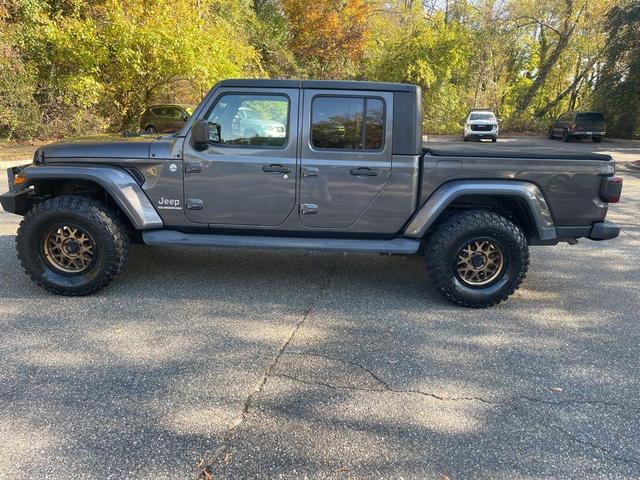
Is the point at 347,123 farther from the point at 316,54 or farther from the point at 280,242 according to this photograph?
the point at 316,54

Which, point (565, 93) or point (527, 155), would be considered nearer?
point (527, 155)

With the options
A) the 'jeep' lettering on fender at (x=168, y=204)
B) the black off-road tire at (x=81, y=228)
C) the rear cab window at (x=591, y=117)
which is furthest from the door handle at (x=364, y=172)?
the rear cab window at (x=591, y=117)

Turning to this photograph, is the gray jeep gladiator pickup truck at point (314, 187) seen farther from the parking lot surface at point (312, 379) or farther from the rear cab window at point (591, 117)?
the rear cab window at point (591, 117)

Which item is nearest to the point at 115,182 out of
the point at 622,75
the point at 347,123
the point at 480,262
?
the point at 347,123

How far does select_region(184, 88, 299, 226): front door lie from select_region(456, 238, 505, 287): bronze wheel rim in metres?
1.57

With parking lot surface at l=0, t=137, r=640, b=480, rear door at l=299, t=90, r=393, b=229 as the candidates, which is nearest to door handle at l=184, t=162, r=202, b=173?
rear door at l=299, t=90, r=393, b=229

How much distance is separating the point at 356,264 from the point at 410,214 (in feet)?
4.52

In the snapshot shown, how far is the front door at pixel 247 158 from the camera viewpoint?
4.39m

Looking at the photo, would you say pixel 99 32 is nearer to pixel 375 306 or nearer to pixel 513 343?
pixel 375 306

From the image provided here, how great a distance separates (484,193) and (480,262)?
61cm

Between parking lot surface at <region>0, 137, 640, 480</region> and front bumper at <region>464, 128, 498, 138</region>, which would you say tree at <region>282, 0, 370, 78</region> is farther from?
parking lot surface at <region>0, 137, 640, 480</region>

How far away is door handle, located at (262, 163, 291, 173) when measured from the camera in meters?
4.38

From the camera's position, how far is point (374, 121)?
14.6 feet

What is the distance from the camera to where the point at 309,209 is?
4457 millimetres
